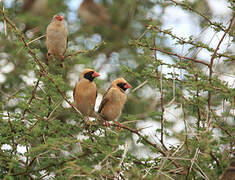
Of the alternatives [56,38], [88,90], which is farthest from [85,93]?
[56,38]

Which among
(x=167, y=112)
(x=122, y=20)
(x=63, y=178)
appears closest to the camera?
(x=63, y=178)

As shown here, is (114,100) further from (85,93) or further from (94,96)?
(85,93)

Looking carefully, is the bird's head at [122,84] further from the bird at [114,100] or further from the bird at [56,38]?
the bird at [56,38]

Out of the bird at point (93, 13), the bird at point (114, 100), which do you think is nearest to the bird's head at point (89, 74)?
the bird at point (114, 100)

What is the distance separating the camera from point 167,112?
138 inches

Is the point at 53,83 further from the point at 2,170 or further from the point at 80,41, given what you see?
the point at 80,41

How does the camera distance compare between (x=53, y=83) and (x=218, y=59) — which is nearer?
(x=53, y=83)

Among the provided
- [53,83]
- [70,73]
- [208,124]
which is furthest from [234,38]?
[70,73]

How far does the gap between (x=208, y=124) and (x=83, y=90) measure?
6.00 feet

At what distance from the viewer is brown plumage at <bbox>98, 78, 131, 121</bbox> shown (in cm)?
487

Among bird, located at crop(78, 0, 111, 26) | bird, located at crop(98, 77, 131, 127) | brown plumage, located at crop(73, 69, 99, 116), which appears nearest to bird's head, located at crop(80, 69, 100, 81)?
brown plumage, located at crop(73, 69, 99, 116)

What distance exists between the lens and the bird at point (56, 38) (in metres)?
5.02

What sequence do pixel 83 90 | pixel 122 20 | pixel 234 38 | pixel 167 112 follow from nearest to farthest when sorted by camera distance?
1. pixel 167 112
2. pixel 234 38
3. pixel 83 90
4. pixel 122 20

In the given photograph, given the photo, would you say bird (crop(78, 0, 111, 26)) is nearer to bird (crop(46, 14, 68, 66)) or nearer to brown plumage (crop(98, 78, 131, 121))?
bird (crop(46, 14, 68, 66))
